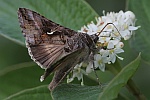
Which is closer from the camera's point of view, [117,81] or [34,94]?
[117,81]

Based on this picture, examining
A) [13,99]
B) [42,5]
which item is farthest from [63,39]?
[42,5]

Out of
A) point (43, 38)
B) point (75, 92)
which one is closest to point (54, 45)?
point (43, 38)

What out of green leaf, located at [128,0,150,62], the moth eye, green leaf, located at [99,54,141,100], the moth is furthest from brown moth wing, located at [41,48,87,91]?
green leaf, located at [128,0,150,62]

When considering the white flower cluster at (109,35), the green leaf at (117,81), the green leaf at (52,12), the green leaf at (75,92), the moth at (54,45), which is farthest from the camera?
the green leaf at (52,12)

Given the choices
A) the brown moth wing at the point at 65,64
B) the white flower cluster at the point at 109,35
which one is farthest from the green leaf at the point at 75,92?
the white flower cluster at the point at 109,35

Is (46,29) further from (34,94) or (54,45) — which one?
(34,94)

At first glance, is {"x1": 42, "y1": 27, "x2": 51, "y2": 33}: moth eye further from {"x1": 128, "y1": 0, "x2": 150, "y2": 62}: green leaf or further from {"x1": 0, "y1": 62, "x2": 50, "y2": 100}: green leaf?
{"x1": 128, "y1": 0, "x2": 150, "y2": 62}: green leaf

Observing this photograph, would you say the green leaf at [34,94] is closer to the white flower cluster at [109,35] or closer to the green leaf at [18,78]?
the white flower cluster at [109,35]
